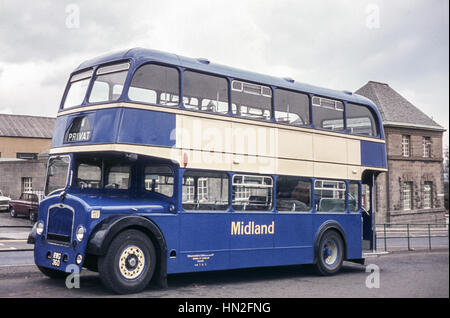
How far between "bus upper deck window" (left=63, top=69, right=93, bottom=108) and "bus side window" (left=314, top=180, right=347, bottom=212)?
5.85 meters

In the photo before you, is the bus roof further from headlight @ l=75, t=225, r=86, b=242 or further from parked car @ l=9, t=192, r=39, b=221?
parked car @ l=9, t=192, r=39, b=221

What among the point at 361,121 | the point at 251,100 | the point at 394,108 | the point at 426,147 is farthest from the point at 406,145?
the point at 251,100

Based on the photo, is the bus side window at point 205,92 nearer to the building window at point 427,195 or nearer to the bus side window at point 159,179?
the bus side window at point 159,179

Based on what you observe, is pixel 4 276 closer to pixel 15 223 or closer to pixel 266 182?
pixel 266 182

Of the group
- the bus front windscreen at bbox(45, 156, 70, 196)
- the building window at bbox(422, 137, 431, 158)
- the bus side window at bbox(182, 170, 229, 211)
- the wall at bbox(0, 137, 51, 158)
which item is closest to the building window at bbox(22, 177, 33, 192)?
the wall at bbox(0, 137, 51, 158)

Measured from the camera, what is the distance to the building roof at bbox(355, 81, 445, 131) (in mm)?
42688

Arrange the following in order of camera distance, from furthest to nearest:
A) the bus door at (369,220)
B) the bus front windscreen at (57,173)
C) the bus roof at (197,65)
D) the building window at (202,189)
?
the bus door at (369,220) < the building window at (202,189) < the bus front windscreen at (57,173) < the bus roof at (197,65)

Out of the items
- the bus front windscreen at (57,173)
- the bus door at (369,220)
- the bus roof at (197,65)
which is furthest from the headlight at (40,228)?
the bus door at (369,220)

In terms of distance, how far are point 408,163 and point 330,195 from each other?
102 ft

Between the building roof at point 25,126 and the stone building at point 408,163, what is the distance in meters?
30.7

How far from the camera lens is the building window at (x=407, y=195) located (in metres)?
43.1

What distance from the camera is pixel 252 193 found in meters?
12.2

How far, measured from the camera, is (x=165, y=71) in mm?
10750
